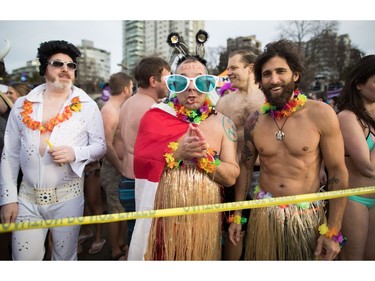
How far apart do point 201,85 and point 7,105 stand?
224cm

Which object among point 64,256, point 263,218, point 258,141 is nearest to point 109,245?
point 64,256

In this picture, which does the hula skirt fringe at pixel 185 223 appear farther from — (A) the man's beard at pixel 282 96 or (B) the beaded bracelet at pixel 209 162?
(A) the man's beard at pixel 282 96

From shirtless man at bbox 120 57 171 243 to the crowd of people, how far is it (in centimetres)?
55

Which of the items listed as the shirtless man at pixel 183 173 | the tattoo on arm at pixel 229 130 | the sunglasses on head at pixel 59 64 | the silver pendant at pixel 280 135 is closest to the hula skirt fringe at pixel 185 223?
the shirtless man at pixel 183 173

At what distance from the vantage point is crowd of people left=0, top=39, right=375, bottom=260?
6.54 feet

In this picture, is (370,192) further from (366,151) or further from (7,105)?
(7,105)

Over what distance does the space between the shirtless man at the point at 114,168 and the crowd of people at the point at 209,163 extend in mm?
1052

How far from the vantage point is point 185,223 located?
2035 millimetres

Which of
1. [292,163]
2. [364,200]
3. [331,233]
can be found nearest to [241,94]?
[292,163]

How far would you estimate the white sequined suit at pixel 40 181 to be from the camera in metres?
2.11

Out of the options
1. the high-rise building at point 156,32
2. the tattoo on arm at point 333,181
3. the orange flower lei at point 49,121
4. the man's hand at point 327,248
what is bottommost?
the man's hand at point 327,248

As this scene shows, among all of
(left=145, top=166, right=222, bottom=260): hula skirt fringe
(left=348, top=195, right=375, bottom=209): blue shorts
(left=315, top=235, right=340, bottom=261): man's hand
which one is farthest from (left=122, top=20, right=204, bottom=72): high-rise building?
(left=315, top=235, right=340, bottom=261): man's hand

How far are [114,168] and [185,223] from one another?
187 centimetres

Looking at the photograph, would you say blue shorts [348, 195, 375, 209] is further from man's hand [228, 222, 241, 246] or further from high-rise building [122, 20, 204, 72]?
high-rise building [122, 20, 204, 72]
